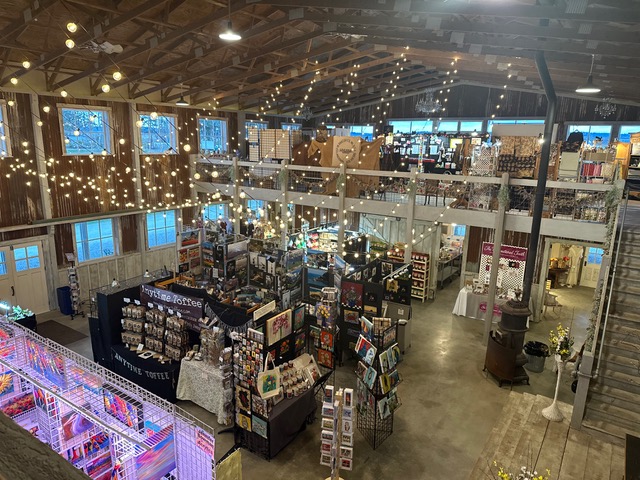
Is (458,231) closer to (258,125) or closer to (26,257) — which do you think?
(258,125)

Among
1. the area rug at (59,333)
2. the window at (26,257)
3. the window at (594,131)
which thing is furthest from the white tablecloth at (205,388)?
the window at (594,131)

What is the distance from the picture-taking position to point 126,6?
773 cm

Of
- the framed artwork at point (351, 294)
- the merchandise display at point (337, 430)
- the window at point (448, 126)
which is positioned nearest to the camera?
the merchandise display at point (337, 430)

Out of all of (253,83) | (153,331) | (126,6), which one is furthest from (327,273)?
(253,83)

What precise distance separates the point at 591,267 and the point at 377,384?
11320 millimetres

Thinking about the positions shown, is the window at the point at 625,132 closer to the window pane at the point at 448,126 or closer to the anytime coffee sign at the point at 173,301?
the window pane at the point at 448,126

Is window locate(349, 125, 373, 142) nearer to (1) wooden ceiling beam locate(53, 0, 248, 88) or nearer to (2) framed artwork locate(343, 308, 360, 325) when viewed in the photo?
(1) wooden ceiling beam locate(53, 0, 248, 88)

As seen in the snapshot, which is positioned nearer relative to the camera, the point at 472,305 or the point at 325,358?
the point at 325,358

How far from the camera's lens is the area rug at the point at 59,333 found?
9.88 m

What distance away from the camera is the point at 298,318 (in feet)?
24.4

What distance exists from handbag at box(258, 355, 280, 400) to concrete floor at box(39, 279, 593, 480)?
104cm

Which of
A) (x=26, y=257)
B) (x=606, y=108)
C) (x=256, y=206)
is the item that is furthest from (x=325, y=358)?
(x=606, y=108)

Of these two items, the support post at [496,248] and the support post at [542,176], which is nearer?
the support post at [542,176]

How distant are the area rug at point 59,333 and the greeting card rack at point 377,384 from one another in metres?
7.02
